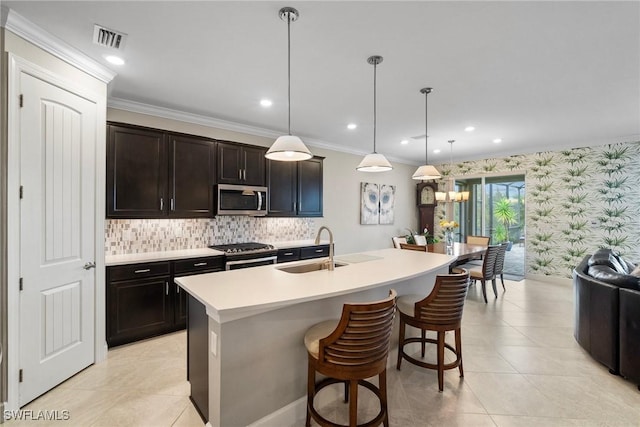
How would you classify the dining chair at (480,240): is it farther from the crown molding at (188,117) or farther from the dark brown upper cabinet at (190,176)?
the dark brown upper cabinet at (190,176)

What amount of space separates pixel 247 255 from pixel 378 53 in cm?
274

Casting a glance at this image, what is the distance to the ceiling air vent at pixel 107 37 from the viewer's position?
85.2 inches

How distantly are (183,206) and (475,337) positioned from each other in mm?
3779

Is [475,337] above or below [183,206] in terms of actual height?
below

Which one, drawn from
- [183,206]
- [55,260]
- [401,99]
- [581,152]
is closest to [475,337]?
[401,99]

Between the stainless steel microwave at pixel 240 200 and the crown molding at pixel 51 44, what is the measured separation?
1684 millimetres

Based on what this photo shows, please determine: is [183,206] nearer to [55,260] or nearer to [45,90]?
[55,260]

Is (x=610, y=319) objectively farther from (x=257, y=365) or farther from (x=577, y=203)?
(x=577, y=203)

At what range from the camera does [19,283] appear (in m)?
2.09

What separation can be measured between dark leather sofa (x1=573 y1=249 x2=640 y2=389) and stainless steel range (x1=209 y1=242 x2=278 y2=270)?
3.51 m

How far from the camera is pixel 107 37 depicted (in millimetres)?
2234

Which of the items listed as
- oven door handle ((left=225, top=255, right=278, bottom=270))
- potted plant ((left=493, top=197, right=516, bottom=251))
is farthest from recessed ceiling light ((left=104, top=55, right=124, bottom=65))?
potted plant ((left=493, top=197, right=516, bottom=251))

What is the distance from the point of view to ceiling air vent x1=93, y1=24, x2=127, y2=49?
2.16 metres

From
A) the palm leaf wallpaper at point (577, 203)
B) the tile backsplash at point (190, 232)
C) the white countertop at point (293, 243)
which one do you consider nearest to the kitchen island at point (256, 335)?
the tile backsplash at point (190, 232)
